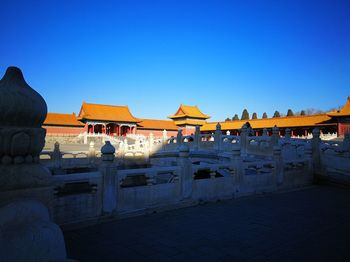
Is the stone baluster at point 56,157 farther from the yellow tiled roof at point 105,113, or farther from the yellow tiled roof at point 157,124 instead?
the yellow tiled roof at point 157,124

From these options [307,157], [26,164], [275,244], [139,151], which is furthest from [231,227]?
[139,151]

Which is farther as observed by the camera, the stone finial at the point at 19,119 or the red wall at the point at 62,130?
the red wall at the point at 62,130

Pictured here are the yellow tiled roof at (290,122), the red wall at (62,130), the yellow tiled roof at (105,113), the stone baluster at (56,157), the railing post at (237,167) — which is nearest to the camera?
the railing post at (237,167)

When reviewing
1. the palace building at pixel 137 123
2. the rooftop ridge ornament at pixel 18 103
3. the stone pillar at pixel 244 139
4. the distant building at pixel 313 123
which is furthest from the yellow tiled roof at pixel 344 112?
the rooftop ridge ornament at pixel 18 103

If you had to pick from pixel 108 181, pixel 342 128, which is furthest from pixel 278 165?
pixel 342 128

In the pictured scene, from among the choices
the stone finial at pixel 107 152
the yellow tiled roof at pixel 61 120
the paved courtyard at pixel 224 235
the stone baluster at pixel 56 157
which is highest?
the yellow tiled roof at pixel 61 120

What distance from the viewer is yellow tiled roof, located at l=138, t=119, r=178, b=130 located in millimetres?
44344

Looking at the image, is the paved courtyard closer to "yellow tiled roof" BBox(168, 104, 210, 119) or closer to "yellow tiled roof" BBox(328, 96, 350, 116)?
"yellow tiled roof" BBox(328, 96, 350, 116)

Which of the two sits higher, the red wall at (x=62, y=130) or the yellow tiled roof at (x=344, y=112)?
the yellow tiled roof at (x=344, y=112)

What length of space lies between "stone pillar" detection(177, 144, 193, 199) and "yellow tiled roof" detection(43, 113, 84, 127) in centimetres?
3680

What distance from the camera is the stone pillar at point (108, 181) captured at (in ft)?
15.9

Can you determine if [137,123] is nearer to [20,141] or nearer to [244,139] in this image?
[244,139]

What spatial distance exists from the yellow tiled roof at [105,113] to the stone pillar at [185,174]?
35.7 meters

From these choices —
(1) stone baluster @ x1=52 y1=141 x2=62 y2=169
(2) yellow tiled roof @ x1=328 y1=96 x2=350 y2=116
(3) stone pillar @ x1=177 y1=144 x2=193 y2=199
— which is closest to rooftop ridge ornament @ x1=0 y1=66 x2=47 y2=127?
(3) stone pillar @ x1=177 y1=144 x2=193 y2=199
